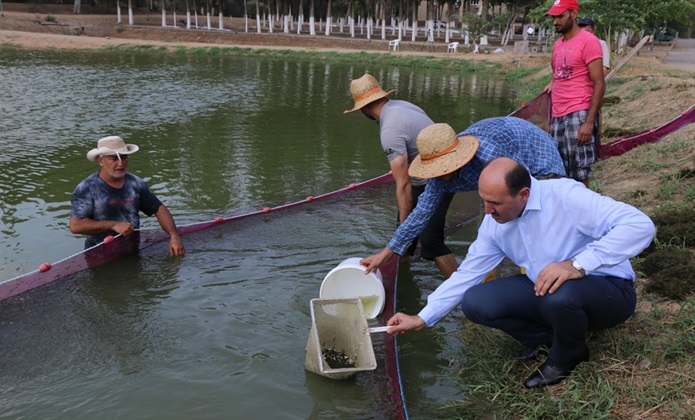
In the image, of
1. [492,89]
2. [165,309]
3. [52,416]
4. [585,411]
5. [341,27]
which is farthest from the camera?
[341,27]

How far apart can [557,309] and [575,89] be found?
10.9 ft

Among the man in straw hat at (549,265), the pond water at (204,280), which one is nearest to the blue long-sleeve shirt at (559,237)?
the man in straw hat at (549,265)

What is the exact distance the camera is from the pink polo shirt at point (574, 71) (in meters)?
5.69

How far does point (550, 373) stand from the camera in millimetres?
3646

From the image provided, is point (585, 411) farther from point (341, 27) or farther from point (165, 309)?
point (341, 27)

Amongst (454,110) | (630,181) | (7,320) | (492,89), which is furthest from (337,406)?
(492,89)

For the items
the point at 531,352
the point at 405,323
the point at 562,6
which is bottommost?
the point at 531,352

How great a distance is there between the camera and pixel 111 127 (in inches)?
560

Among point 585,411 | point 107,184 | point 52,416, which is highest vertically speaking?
point 107,184

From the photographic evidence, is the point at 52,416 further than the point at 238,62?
No

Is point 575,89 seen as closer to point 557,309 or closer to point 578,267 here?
point 578,267

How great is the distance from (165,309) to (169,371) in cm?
101

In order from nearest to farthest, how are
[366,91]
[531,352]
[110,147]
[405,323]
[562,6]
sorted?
[405,323] < [531,352] < [366,91] < [562,6] < [110,147]

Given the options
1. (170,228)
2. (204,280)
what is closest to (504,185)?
(204,280)
